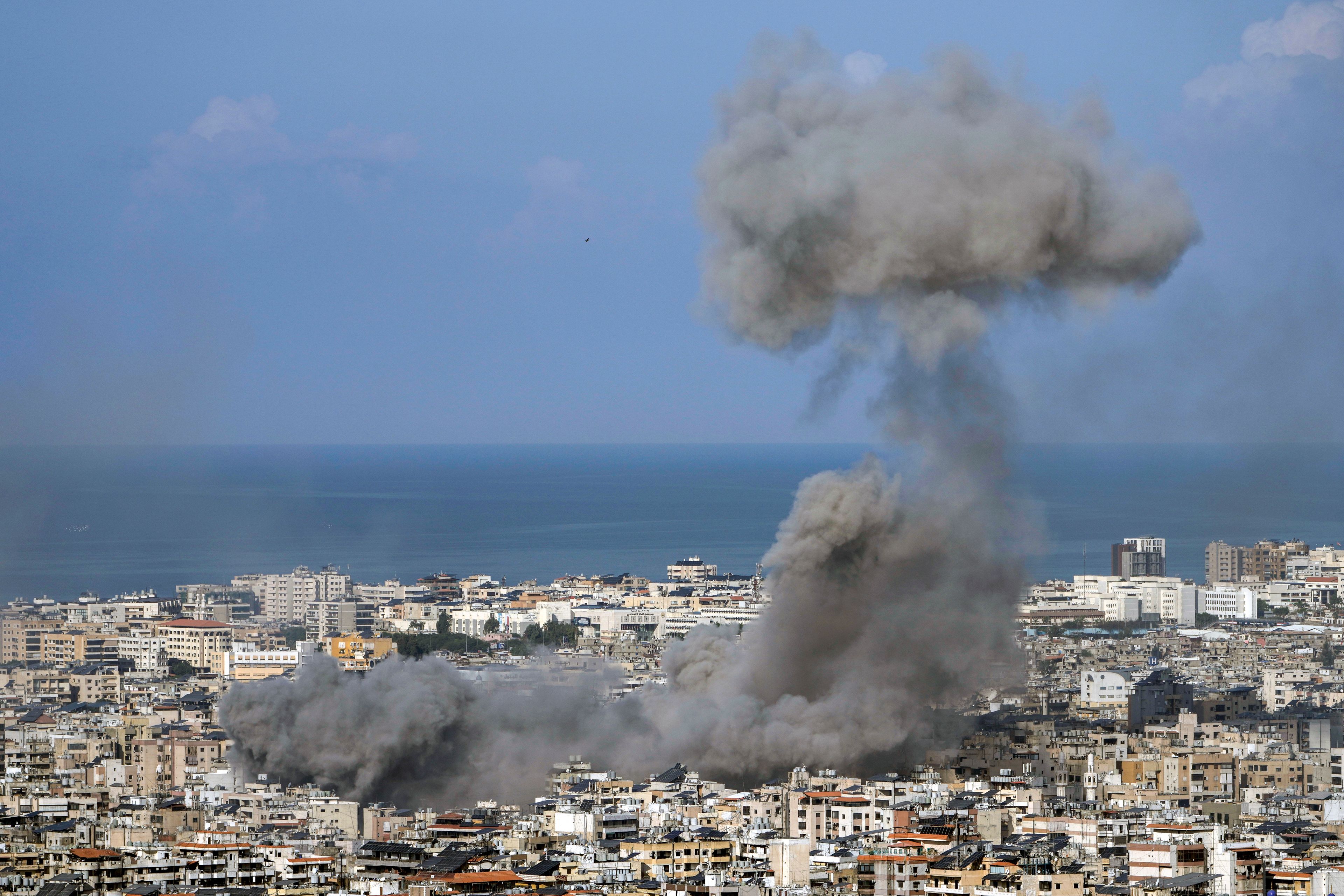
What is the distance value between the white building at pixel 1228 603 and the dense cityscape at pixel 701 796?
9296 millimetres

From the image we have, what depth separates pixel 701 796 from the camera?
3556cm

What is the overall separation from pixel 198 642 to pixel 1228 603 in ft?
110

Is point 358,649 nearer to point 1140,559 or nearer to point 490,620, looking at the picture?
point 490,620

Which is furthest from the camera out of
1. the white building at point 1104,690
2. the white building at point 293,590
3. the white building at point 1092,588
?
the white building at point 1092,588

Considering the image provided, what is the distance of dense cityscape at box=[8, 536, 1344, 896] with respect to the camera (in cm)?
2894

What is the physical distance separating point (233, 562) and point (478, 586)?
21.2m

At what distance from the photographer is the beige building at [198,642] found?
66312 millimetres

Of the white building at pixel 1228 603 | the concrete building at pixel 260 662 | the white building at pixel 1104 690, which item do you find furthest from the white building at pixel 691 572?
the white building at pixel 1104 690

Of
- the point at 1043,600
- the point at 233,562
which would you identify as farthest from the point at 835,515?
the point at 233,562

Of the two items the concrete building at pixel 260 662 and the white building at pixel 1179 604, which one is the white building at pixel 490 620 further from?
the white building at pixel 1179 604

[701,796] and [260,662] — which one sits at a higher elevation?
[260,662]

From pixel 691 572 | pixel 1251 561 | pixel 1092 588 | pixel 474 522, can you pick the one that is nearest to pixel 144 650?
pixel 1092 588

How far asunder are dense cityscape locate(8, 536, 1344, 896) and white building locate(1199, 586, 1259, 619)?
9296 mm

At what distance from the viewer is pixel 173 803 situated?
3547 cm
